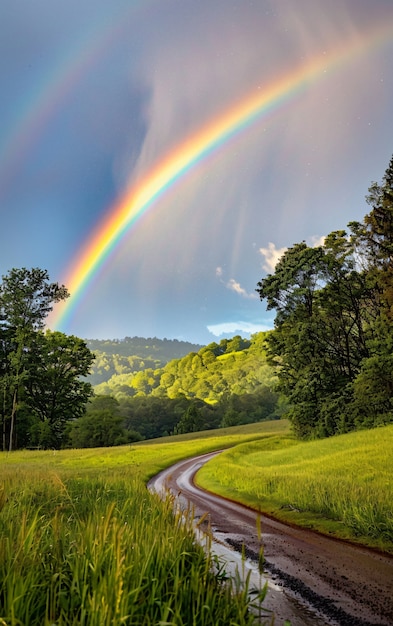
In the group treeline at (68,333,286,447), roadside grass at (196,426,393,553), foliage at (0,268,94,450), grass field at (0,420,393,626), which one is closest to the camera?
grass field at (0,420,393,626)

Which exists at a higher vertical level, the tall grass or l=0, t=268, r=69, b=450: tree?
l=0, t=268, r=69, b=450: tree

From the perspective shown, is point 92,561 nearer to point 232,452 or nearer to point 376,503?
point 376,503

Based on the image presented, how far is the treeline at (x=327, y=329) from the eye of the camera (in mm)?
46844

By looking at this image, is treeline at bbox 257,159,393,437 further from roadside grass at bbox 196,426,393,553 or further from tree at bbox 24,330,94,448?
tree at bbox 24,330,94,448

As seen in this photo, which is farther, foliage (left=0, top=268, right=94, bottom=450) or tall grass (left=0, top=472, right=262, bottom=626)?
foliage (left=0, top=268, right=94, bottom=450)

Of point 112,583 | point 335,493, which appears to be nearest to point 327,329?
point 335,493

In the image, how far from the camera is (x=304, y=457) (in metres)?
32.6

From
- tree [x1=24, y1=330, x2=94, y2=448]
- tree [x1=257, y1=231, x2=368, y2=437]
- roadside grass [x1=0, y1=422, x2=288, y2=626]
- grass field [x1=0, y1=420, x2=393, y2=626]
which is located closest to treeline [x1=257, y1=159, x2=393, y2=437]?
tree [x1=257, y1=231, x2=368, y2=437]

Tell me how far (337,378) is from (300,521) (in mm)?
39381

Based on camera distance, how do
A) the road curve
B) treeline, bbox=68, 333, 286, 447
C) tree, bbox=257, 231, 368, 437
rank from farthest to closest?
treeline, bbox=68, 333, 286, 447 < tree, bbox=257, 231, 368, 437 < the road curve

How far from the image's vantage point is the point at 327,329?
52062mm

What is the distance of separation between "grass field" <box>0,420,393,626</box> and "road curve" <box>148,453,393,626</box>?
32.4 inches

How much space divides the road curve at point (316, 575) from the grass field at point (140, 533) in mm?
822

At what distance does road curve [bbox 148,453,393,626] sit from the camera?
20.2 feet
